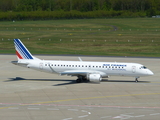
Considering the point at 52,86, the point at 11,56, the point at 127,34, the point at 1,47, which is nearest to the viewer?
the point at 52,86

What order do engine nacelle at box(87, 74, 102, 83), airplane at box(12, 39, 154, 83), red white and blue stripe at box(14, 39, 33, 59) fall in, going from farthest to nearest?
red white and blue stripe at box(14, 39, 33, 59), airplane at box(12, 39, 154, 83), engine nacelle at box(87, 74, 102, 83)

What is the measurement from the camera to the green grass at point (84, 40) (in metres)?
107

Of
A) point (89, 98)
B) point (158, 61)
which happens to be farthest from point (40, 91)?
point (158, 61)

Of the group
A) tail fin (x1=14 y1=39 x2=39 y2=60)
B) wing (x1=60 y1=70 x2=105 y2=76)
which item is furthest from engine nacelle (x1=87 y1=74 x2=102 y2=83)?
tail fin (x1=14 y1=39 x2=39 y2=60)

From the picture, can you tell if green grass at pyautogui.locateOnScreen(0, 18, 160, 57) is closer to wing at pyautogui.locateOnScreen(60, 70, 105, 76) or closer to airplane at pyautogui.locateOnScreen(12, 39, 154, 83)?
airplane at pyautogui.locateOnScreen(12, 39, 154, 83)

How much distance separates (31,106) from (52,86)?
1270cm

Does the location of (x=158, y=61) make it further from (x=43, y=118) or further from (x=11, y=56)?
(x=43, y=118)

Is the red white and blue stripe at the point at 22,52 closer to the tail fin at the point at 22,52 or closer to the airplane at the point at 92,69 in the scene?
the tail fin at the point at 22,52

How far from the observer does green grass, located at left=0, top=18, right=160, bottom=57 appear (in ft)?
352

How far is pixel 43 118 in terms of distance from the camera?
3803 centimetres

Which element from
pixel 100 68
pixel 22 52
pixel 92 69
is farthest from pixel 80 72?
pixel 22 52

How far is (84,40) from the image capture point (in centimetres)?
13038

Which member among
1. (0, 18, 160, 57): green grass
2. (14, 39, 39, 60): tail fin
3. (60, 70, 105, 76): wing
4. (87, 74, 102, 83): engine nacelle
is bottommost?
(0, 18, 160, 57): green grass

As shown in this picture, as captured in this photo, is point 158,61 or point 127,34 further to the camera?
point 127,34
